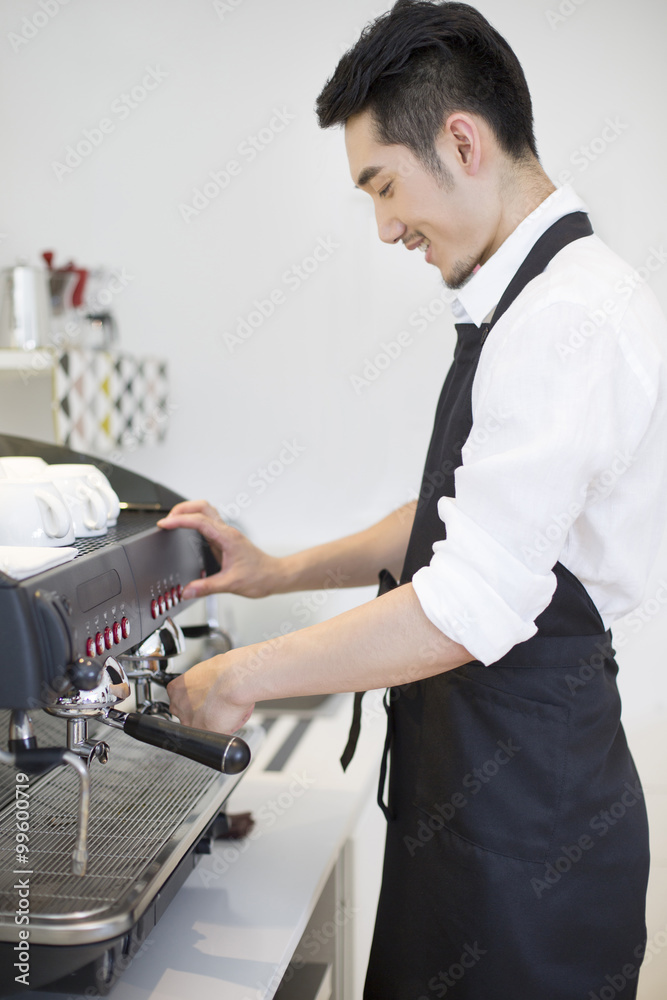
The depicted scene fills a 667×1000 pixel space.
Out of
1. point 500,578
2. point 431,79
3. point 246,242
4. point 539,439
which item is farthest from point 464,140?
point 246,242

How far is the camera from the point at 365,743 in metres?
1.60

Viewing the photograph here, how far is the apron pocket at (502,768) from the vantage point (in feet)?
3.00

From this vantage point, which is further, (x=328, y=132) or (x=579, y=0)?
(x=328, y=132)

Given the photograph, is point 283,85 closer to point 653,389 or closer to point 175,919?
point 653,389

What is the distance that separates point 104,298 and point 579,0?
1410mm

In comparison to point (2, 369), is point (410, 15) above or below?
above

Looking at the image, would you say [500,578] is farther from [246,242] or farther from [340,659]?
[246,242]

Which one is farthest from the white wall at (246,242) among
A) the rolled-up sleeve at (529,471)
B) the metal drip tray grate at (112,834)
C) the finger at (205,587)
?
the rolled-up sleeve at (529,471)

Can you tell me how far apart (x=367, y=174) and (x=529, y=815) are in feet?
2.37

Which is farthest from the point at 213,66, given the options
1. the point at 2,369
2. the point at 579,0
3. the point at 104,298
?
the point at 2,369

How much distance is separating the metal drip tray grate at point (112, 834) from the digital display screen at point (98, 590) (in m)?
0.25

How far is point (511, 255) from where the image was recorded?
95 centimetres

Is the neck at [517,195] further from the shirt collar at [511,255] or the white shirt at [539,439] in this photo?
the white shirt at [539,439]

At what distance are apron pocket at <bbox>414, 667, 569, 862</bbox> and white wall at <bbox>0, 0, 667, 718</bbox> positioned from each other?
128cm
